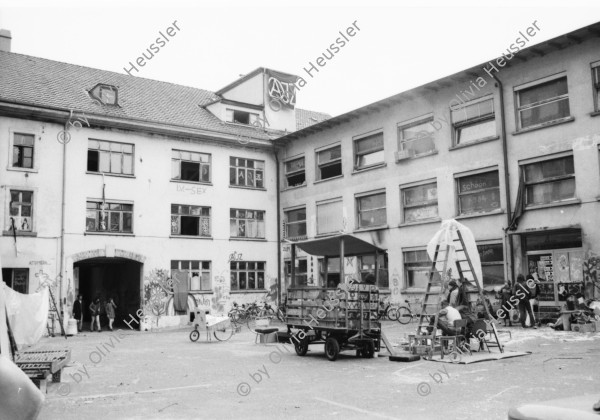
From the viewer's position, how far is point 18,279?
23.6 meters

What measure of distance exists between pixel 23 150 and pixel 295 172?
13.7m

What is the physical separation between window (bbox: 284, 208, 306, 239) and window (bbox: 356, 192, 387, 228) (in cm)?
410

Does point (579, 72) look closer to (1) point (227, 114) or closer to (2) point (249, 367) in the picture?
(2) point (249, 367)

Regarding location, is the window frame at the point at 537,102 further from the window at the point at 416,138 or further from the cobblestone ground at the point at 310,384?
the cobblestone ground at the point at 310,384

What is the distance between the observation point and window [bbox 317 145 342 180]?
28844mm

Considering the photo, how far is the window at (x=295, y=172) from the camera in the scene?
3105cm

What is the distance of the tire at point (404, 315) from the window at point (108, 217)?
1303 centimetres

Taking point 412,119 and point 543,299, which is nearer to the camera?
point 543,299

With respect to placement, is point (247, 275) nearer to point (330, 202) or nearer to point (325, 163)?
point (330, 202)

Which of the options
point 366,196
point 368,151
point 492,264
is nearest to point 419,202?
point 366,196

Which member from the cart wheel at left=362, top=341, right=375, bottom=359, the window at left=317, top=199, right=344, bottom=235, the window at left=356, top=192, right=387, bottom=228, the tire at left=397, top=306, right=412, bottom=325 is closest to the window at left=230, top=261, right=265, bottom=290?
the window at left=317, top=199, right=344, bottom=235

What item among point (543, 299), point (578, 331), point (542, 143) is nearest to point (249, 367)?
point (578, 331)

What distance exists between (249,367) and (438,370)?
402 centimetres

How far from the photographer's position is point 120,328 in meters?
27.4
